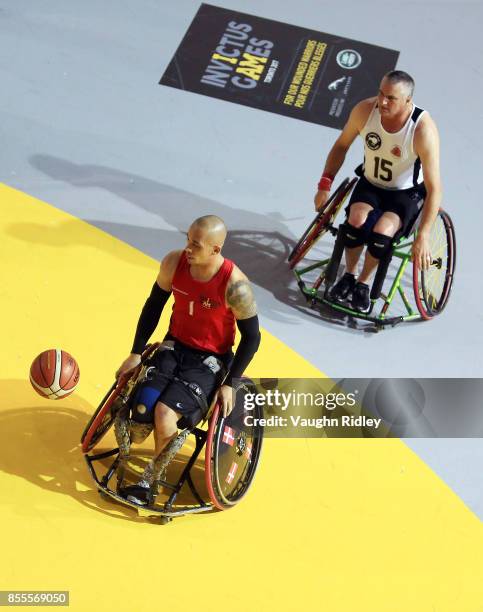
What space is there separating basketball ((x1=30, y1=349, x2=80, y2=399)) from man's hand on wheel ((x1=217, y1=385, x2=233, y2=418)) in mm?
796

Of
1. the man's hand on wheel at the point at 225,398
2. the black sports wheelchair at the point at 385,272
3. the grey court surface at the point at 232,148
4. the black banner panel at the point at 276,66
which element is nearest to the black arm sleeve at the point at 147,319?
the man's hand on wheel at the point at 225,398

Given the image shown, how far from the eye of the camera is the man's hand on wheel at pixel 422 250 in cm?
595

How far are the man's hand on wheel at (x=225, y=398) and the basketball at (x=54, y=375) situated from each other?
796 millimetres

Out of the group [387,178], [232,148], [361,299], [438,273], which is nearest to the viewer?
[387,178]

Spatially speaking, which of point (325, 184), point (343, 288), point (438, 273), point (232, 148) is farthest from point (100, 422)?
point (232, 148)

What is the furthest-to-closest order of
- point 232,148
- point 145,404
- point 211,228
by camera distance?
point 232,148
point 145,404
point 211,228

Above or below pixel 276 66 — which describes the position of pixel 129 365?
below

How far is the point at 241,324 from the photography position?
16.3 feet

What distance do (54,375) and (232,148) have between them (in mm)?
3085

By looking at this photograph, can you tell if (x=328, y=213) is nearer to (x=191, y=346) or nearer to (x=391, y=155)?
(x=391, y=155)

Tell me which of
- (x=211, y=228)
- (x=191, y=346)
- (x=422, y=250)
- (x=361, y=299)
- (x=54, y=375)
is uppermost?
(x=422, y=250)

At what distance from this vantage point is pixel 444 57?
877 centimetres

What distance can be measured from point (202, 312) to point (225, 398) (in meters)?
0.43

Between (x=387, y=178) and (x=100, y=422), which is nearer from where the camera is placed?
(x=100, y=422)
